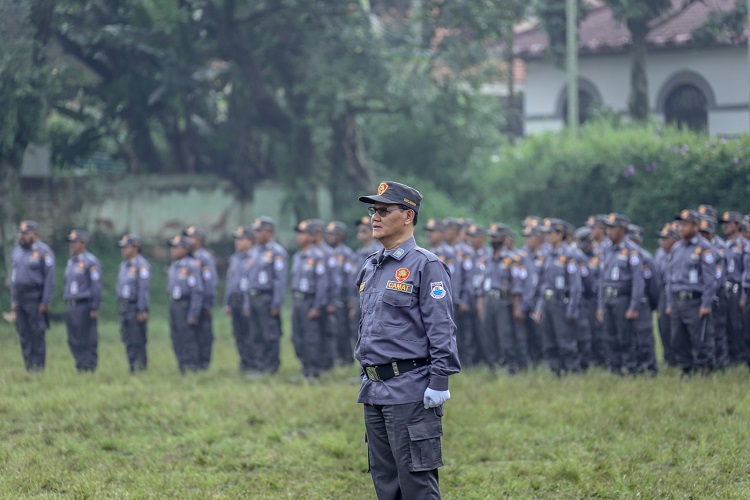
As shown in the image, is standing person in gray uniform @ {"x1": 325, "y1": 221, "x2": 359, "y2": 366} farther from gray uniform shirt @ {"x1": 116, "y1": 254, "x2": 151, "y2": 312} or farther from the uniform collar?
the uniform collar

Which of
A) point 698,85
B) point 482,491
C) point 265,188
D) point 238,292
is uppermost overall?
point 698,85

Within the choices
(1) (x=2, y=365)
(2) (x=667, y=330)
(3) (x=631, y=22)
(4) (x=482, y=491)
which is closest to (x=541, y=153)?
(3) (x=631, y=22)

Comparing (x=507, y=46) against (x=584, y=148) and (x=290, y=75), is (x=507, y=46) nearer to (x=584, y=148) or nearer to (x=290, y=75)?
(x=584, y=148)

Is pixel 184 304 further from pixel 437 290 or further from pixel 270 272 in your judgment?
pixel 437 290

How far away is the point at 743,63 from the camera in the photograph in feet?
81.9

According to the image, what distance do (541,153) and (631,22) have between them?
3.95 metres

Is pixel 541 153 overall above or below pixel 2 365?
above

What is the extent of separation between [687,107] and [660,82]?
3.03 ft

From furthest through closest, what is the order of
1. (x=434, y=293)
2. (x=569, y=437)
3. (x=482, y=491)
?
(x=569, y=437), (x=482, y=491), (x=434, y=293)

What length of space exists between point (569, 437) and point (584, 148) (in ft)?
48.4

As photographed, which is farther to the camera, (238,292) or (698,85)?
(698,85)

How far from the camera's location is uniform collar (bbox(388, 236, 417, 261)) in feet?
21.2

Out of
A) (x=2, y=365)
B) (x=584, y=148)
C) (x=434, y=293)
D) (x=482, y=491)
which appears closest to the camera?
(x=434, y=293)

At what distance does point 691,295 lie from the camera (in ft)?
40.3
